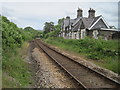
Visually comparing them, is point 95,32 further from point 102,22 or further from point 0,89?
point 0,89

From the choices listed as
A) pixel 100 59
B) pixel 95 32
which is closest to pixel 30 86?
pixel 100 59

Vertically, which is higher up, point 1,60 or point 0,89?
point 1,60

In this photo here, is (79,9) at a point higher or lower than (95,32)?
higher

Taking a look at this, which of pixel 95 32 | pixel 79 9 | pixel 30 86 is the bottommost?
pixel 30 86

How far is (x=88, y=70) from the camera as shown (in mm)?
10258

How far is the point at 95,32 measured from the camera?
34531mm

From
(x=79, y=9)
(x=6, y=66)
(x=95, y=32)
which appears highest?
(x=79, y=9)

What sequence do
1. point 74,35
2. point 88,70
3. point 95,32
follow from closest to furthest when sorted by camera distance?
point 88,70, point 95,32, point 74,35

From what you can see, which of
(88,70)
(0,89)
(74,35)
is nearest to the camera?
(0,89)

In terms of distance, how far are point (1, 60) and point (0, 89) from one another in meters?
2.58

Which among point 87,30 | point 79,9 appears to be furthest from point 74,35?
point 79,9

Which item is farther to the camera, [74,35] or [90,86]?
[74,35]

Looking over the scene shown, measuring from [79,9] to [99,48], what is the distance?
125ft

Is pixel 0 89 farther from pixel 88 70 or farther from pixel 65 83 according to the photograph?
pixel 88 70
